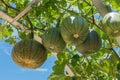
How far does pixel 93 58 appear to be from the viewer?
16.6ft

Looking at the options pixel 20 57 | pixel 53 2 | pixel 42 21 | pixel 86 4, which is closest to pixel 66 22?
pixel 20 57

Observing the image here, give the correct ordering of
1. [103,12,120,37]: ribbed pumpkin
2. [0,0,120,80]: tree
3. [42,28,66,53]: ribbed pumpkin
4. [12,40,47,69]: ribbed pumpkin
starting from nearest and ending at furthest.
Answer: [103,12,120,37]: ribbed pumpkin → [42,28,66,53]: ribbed pumpkin → [12,40,47,69]: ribbed pumpkin → [0,0,120,80]: tree

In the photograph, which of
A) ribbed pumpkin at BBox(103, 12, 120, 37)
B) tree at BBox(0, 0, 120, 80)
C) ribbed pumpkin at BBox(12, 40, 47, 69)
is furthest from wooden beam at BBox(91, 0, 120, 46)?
ribbed pumpkin at BBox(12, 40, 47, 69)

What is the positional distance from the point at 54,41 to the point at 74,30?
210 millimetres

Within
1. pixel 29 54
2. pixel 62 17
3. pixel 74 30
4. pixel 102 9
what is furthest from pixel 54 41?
pixel 62 17

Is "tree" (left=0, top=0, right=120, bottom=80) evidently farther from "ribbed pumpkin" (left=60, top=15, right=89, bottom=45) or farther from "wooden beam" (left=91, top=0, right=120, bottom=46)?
"ribbed pumpkin" (left=60, top=15, right=89, bottom=45)

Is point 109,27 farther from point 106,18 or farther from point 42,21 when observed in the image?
point 42,21

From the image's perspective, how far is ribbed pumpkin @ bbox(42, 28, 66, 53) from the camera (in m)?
3.39

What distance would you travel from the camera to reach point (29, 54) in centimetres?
358

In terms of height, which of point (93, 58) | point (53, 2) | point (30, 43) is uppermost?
point (53, 2)

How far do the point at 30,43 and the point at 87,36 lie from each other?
0.53m

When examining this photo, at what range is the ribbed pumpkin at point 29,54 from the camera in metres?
3.56

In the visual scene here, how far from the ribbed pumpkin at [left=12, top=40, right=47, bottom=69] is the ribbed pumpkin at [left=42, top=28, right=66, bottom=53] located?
0.10m

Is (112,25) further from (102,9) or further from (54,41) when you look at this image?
(54,41)
